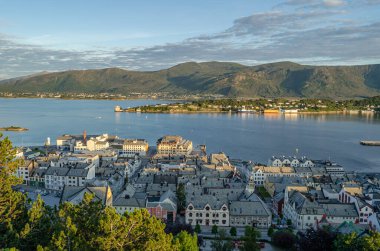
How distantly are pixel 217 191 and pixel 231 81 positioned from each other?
363 feet

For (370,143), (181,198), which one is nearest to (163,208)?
(181,198)

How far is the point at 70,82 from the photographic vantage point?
522 feet

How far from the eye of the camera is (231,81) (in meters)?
123

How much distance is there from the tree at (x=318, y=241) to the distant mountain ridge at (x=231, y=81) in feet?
338

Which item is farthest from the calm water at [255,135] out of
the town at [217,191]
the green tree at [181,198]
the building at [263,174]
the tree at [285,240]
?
the tree at [285,240]

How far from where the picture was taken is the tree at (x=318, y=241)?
9.42 m

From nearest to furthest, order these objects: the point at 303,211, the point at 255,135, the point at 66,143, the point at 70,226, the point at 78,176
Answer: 1. the point at 70,226
2. the point at 303,211
3. the point at 78,176
4. the point at 66,143
5. the point at 255,135

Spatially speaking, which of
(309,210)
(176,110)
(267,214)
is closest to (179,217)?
(267,214)

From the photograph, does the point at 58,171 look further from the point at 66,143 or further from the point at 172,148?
the point at 66,143

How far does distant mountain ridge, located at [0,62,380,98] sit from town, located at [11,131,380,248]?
94.8 meters

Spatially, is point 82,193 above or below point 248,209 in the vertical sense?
above

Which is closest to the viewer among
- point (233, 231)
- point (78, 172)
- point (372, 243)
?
point (372, 243)

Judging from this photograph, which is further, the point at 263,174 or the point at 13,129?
the point at 13,129

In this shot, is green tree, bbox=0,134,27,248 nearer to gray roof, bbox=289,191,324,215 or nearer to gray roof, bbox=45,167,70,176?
gray roof, bbox=289,191,324,215
